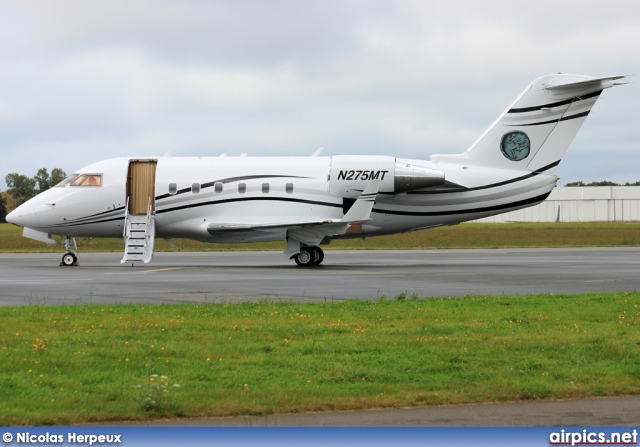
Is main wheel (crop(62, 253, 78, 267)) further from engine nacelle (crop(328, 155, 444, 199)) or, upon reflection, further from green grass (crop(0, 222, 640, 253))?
green grass (crop(0, 222, 640, 253))

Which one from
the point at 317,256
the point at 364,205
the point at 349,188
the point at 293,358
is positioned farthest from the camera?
the point at 317,256

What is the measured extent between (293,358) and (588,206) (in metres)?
125

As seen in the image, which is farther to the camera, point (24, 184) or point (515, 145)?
point (24, 184)

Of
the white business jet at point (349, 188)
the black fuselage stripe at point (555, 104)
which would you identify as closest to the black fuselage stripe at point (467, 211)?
the white business jet at point (349, 188)

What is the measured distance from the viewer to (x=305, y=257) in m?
31.9

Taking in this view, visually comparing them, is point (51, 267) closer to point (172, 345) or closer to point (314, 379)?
point (172, 345)

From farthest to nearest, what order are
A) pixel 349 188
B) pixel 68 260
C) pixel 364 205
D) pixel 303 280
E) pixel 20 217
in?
pixel 20 217 < pixel 68 260 < pixel 349 188 < pixel 364 205 < pixel 303 280

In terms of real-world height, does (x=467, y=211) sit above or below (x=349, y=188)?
below

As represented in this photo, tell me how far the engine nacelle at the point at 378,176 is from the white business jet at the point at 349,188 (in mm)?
37

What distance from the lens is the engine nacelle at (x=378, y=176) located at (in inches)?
1216

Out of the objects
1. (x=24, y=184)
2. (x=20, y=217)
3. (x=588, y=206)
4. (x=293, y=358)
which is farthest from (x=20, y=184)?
(x=293, y=358)

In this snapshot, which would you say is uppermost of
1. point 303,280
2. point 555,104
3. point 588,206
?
point 588,206

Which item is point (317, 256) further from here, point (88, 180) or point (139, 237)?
point (88, 180)

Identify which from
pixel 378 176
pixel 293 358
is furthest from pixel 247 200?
pixel 293 358
